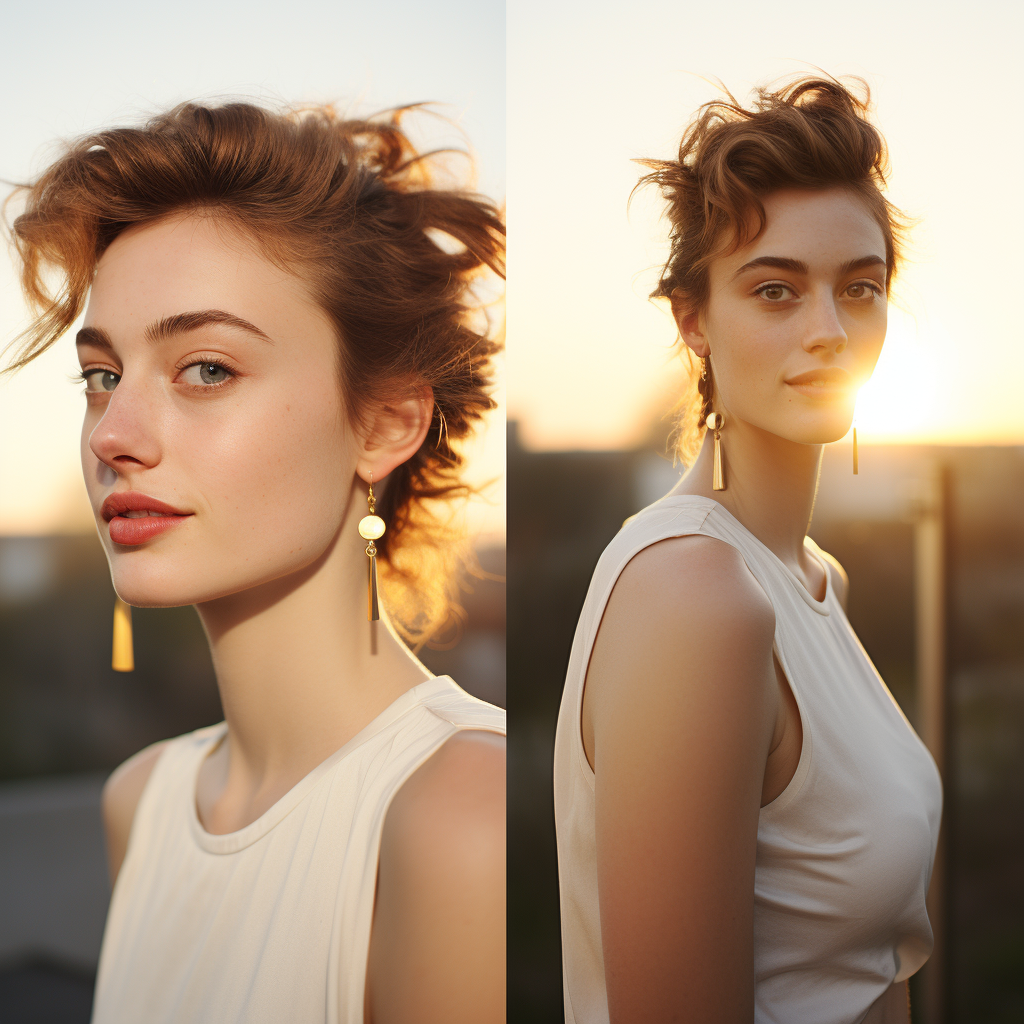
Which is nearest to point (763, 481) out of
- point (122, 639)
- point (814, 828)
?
point (814, 828)

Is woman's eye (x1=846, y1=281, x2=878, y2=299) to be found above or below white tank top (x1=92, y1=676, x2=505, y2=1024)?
above

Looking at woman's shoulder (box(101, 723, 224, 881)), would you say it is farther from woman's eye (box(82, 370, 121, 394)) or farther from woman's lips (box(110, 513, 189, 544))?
woman's eye (box(82, 370, 121, 394))

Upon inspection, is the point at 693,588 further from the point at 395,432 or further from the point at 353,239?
the point at 353,239

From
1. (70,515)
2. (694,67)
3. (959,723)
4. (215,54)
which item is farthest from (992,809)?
(215,54)

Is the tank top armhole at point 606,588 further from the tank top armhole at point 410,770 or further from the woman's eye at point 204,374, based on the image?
the woman's eye at point 204,374

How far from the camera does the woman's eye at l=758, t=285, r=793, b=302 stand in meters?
1.01

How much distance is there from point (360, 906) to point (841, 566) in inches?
30.7

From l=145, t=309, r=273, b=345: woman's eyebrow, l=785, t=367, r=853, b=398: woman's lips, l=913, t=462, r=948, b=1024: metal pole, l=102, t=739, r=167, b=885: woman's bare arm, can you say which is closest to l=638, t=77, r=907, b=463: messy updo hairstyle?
l=785, t=367, r=853, b=398: woman's lips

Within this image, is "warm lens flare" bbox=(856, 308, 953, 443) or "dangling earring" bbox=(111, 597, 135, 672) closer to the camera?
"warm lens flare" bbox=(856, 308, 953, 443)

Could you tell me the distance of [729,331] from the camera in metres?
1.04

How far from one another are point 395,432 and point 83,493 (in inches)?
19.0

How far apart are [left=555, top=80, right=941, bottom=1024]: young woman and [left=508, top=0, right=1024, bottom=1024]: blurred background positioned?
56 millimetres

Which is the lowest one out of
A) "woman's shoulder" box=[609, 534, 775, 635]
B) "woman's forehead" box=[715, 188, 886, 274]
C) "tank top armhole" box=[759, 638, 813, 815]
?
"tank top armhole" box=[759, 638, 813, 815]

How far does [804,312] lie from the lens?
100cm
